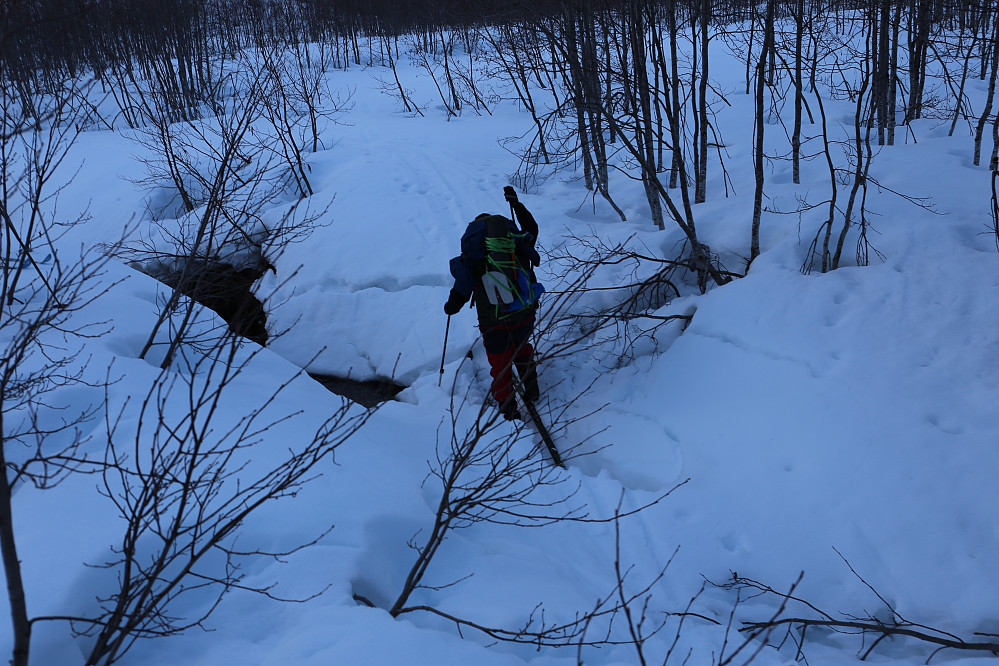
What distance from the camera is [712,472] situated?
4.36 metres

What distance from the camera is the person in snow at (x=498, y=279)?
4.87 meters

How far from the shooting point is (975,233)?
5250mm

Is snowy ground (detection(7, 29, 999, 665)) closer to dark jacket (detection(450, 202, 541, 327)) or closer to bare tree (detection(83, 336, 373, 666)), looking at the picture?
bare tree (detection(83, 336, 373, 666))

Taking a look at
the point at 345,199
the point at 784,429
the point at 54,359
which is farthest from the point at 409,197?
the point at 784,429

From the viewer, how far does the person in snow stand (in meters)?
4.87

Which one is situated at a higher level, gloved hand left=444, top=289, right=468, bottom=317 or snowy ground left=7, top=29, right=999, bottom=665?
gloved hand left=444, top=289, right=468, bottom=317

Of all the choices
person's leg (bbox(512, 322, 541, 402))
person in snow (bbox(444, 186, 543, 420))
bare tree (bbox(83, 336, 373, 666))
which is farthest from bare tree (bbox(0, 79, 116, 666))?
person's leg (bbox(512, 322, 541, 402))

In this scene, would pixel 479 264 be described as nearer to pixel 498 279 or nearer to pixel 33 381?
pixel 498 279

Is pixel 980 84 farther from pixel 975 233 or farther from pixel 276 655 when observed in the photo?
pixel 276 655

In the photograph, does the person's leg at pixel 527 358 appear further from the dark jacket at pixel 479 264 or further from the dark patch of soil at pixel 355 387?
the dark patch of soil at pixel 355 387

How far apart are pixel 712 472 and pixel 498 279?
2200mm

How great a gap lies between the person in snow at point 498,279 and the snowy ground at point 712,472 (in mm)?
920

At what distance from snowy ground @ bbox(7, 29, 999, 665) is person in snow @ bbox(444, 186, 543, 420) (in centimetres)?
92

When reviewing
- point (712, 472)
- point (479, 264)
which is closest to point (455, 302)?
point (479, 264)
